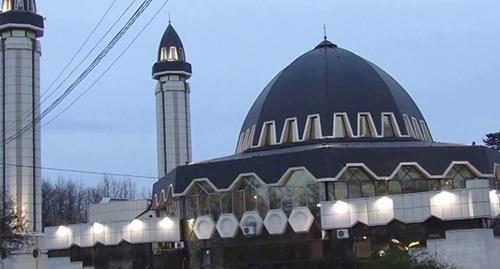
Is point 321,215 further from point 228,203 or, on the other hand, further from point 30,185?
point 30,185

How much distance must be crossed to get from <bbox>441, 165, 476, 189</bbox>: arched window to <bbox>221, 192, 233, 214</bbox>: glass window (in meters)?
11.2

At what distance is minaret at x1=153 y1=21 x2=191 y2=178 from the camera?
84875mm

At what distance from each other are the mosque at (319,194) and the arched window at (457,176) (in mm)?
53

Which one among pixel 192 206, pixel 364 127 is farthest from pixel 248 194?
pixel 364 127

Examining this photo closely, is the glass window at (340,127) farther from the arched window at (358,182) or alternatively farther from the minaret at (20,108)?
the minaret at (20,108)

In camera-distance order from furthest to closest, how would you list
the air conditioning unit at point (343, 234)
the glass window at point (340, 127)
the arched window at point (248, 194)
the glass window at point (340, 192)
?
the glass window at point (340, 127) < the arched window at point (248, 194) < the glass window at point (340, 192) < the air conditioning unit at point (343, 234)

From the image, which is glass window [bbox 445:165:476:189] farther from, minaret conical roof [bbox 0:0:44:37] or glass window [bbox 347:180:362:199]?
minaret conical roof [bbox 0:0:44:37]

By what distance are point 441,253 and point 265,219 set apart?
9328 mm

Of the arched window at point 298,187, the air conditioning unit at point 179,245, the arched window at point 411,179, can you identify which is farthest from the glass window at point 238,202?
the arched window at point 411,179

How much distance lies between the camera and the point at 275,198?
141ft

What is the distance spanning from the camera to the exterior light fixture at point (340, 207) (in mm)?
40625

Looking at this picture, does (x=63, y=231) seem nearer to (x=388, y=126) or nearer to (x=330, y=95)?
(x=330, y=95)

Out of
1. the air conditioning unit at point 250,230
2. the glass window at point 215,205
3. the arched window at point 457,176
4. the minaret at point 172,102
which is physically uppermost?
the minaret at point 172,102

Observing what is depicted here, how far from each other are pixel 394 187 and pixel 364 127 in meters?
6.17
